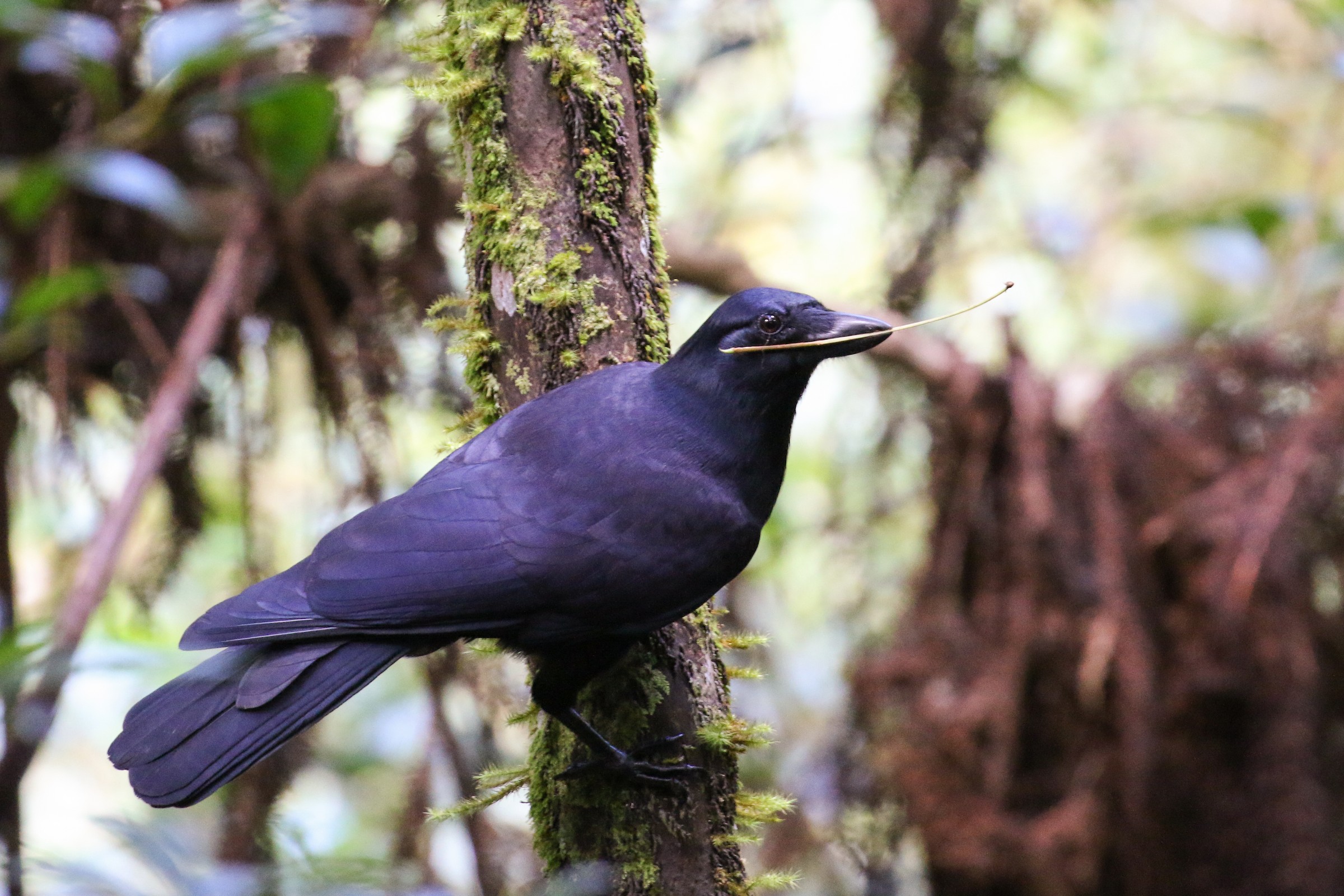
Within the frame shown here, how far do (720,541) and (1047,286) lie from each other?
3.55 metres

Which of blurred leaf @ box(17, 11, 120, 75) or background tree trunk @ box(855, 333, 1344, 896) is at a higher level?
blurred leaf @ box(17, 11, 120, 75)

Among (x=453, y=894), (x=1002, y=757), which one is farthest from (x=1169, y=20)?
(x=453, y=894)

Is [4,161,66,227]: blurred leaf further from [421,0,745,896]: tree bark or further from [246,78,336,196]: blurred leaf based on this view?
[421,0,745,896]: tree bark

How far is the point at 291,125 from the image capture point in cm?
286

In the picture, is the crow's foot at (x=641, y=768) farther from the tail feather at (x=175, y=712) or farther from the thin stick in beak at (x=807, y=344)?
the thin stick in beak at (x=807, y=344)

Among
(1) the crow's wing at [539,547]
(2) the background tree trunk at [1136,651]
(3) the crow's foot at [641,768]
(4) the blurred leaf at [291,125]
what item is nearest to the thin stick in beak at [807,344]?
(1) the crow's wing at [539,547]

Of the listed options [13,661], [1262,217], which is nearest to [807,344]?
[13,661]

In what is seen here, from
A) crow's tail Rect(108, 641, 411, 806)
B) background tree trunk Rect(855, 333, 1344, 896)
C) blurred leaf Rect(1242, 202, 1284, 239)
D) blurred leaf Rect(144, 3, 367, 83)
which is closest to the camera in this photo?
crow's tail Rect(108, 641, 411, 806)

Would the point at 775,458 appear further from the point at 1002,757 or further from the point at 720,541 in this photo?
the point at 1002,757

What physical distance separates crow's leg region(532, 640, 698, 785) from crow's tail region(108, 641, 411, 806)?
0.29 m

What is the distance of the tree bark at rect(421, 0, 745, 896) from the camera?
2.09m

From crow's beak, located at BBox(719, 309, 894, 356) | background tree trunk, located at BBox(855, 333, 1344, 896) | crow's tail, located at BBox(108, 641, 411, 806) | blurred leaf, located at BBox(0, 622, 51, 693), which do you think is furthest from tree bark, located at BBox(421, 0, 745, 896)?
background tree trunk, located at BBox(855, 333, 1344, 896)

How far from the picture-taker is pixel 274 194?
11.5ft

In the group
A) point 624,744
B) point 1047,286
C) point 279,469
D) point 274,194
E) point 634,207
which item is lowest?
point 279,469
